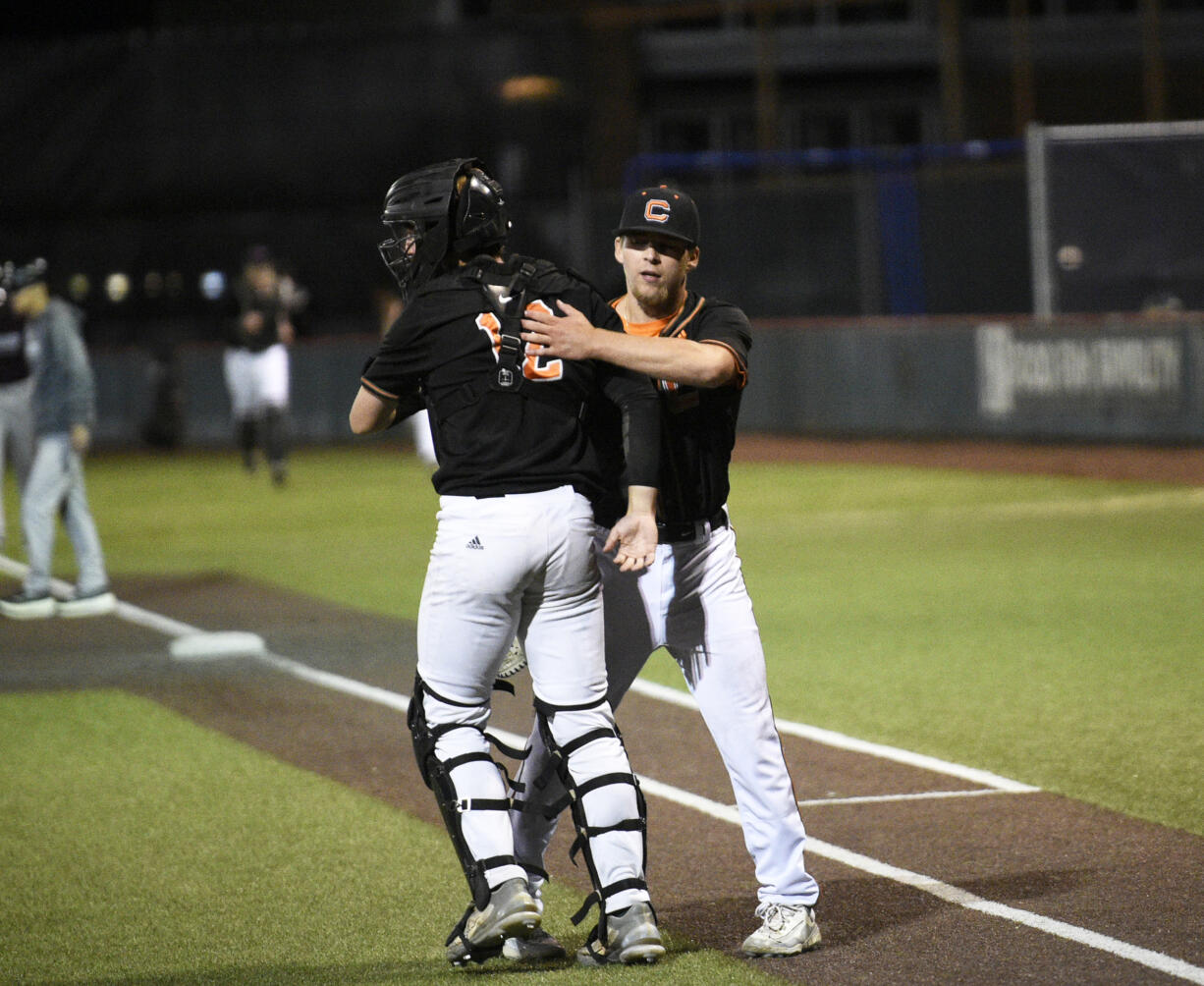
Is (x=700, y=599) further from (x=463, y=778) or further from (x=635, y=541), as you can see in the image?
(x=463, y=778)

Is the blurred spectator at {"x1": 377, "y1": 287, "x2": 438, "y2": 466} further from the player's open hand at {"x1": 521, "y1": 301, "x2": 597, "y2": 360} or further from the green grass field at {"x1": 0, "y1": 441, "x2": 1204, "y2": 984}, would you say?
the player's open hand at {"x1": 521, "y1": 301, "x2": 597, "y2": 360}

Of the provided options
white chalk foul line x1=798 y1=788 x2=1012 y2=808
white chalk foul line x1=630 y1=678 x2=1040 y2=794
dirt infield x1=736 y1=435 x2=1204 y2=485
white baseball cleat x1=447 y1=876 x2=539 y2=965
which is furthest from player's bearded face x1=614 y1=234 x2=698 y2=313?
dirt infield x1=736 y1=435 x2=1204 y2=485

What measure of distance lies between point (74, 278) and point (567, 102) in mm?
7991

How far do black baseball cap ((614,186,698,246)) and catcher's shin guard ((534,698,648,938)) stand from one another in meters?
1.26

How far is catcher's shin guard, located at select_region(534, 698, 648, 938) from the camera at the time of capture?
452cm

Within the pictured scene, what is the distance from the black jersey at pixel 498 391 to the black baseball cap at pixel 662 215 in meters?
0.25

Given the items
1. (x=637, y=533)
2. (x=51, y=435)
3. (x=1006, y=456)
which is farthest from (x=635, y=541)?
(x=1006, y=456)

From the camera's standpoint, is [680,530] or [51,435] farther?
[51,435]

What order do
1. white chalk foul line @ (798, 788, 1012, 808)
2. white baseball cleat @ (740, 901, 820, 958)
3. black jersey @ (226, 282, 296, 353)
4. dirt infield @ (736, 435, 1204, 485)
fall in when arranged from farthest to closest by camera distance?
black jersey @ (226, 282, 296, 353) → dirt infield @ (736, 435, 1204, 485) → white chalk foul line @ (798, 788, 1012, 808) → white baseball cleat @ (740, 901, 820, 958)

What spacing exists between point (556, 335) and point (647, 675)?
187 inches

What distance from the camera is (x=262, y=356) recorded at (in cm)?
1952

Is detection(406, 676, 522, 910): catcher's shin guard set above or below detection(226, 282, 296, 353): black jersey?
below

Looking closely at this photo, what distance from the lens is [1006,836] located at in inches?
230

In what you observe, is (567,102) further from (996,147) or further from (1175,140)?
(1175,140)
